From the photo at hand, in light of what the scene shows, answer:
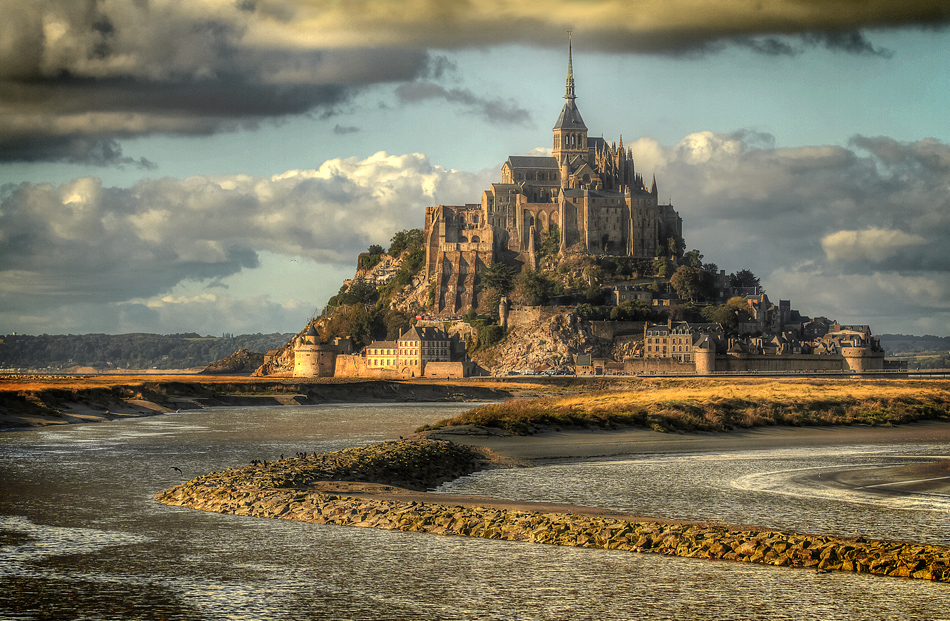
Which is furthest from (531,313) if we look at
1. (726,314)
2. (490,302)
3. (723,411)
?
(723,411)

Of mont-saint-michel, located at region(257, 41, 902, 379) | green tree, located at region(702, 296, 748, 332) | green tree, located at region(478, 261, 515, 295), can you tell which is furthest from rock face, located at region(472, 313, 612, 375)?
green tree, located at region(702, 296, 748, 332)

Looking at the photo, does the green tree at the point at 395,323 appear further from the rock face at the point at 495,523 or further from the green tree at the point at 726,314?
the rock face at the point at 495,523

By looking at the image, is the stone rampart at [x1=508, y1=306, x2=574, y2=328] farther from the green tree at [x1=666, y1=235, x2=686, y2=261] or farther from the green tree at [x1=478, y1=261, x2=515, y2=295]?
the green tree at [x1=666, y1=235, x2=686, y2=261]

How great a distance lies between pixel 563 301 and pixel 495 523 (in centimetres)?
9104

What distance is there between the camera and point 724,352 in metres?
89.6

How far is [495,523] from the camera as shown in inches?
558

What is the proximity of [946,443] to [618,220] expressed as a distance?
3261 inches

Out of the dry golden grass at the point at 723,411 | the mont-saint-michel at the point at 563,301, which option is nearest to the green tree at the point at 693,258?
the mont-saint-michel at the point at 563,301

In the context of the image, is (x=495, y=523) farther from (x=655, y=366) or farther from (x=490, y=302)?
(x=490, y=302)

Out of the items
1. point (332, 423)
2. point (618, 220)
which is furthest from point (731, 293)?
point (332, 423)

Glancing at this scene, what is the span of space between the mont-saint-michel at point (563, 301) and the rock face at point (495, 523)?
7106 cm

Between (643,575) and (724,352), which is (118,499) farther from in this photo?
(724,352)

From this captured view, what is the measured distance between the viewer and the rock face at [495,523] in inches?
470

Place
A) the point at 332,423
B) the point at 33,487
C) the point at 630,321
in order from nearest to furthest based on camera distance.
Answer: the point at 33,487 < the point at 332,423 < the point at 630,321
